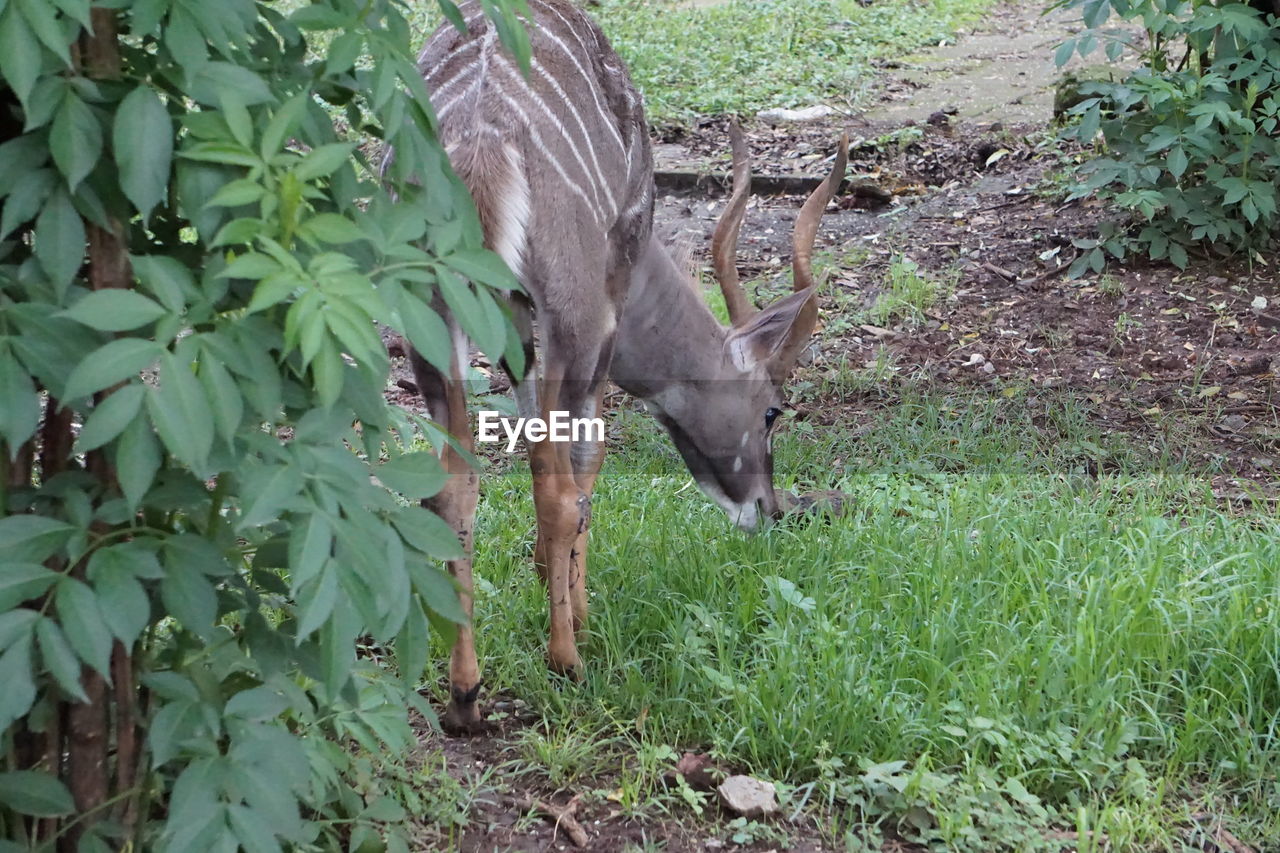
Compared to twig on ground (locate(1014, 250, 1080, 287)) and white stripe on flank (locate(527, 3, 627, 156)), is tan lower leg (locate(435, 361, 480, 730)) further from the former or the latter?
twig on ground (locate(1014, 250, 1080, 287))

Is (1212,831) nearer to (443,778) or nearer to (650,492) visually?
(443,778)

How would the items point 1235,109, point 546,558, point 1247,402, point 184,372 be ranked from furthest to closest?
point 1235,109 → point 1247,402 → point 546,558 → point 184,372

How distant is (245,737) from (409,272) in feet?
2.39

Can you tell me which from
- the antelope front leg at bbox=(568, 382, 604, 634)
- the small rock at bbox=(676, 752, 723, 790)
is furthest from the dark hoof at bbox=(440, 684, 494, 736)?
the small rock at bbox=(676, 752, 723, 790)

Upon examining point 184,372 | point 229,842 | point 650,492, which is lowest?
point 650,492

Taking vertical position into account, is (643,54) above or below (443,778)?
above

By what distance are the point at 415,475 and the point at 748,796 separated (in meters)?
1.37

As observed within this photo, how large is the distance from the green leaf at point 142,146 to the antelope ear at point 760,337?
3138mm

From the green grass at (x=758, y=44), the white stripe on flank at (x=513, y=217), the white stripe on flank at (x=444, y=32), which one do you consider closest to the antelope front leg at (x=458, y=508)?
the white stripe on flank at (x=513, y=217)

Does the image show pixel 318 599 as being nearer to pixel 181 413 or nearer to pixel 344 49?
pixel 181 413

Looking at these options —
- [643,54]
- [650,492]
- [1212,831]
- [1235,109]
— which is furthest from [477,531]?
[643,54]

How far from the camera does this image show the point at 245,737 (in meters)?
1.97

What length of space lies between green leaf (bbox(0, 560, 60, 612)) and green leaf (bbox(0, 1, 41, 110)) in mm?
587

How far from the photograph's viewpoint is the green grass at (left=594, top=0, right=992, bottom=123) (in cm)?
931
